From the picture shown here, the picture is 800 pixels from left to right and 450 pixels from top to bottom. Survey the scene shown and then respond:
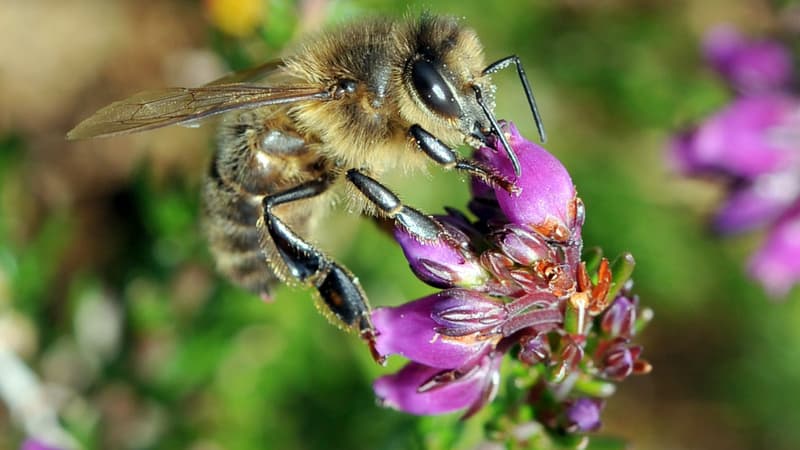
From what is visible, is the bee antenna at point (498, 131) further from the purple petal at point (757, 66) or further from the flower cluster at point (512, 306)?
the purple petal at point (757, 66)

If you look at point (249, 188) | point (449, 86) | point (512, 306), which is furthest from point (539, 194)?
point (249, 188)

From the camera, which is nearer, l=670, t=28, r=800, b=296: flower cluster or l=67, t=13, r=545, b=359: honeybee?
l=67, t=13, r=545, b=359: honeybee

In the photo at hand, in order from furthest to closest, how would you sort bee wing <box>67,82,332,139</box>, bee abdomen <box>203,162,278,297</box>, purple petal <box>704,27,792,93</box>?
purple petal <box>704,27,792,93</box> → bee abdomen <box>203,162,278,297</box> → bee wing <box>67,82,332,139</box>

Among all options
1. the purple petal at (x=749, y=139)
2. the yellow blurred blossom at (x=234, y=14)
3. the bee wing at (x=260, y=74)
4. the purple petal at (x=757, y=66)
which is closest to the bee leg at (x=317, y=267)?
the bee wing at (x=260, y=74)

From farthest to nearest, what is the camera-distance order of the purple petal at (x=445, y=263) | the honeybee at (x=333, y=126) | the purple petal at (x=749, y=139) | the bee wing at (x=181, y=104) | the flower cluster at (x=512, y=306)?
1. the purple petal at (x=749, y=139)
2. the bee wing at (x=181, y=104)
3. the honeybee at (x=333, y=126)
4. the purple petal at (x=445, y=263)
5. the flower cluster at (x=512, y=306)

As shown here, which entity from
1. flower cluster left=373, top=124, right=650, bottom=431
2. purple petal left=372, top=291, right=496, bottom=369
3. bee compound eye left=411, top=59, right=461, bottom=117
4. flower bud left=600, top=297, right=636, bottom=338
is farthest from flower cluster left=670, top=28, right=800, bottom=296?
purple petal left=372, top=291, right=496, bottom=369

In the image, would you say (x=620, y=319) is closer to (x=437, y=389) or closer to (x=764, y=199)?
(x=437, y=389)

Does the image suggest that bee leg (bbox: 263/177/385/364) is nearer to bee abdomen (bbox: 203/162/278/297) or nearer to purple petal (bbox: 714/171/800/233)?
bee abdomen (bbox: 203/162/278/297)
